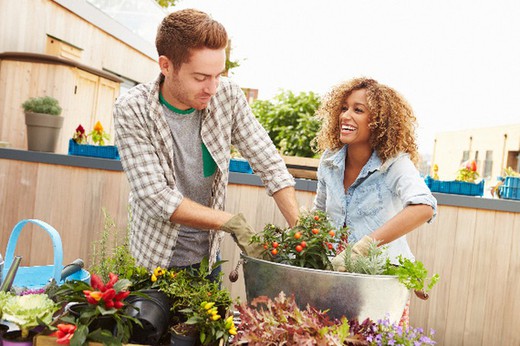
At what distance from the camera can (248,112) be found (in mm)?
1905

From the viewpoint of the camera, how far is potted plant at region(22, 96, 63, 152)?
159 inches

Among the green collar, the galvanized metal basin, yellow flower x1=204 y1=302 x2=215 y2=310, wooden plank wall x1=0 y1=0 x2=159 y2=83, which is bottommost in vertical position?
yellow flower x1=204 y1=302 x2=215 y2=310

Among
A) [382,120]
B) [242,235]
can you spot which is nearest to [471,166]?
[382,120]

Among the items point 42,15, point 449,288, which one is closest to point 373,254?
point 449,288

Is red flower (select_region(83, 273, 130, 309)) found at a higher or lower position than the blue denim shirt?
lower

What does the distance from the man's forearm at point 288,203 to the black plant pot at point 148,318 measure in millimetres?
626

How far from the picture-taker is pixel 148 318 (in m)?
1.20

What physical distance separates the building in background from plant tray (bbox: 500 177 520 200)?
18.0m

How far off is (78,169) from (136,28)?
16.4 ft

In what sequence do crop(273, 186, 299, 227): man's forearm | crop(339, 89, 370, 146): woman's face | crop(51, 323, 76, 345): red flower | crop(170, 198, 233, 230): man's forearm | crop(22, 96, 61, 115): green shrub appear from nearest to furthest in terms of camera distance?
crop(51, 323, 76, 345): red flower < crop(170, 198, 233, 230): man's forearm < crop(273, 186, 299, 227): man's forearm < crop(339, 89, 370, 146): woman's face < crop(22, 96, 61, 115): green shrub

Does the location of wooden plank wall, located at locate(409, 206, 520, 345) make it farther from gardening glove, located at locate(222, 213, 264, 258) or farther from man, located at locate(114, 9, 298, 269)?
gardening glove, located at locate(222, 213, 264, 258)

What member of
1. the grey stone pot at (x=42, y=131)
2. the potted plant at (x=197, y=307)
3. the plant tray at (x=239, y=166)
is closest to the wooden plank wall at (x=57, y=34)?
the grey stone pot at (x=42, y=131)

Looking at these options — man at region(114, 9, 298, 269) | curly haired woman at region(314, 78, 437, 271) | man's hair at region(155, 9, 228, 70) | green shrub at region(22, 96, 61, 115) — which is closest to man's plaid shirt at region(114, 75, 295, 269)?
man at region(114, 9, 298, 269)

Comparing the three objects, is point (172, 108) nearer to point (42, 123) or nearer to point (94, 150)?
point (94, 150)
